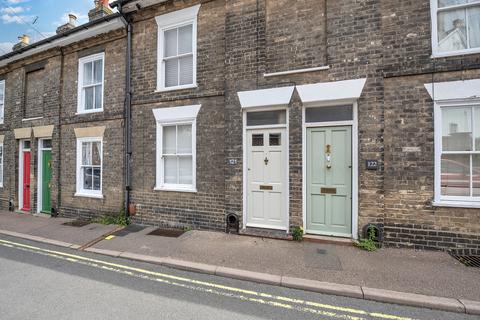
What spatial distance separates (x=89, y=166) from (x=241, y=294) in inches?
282

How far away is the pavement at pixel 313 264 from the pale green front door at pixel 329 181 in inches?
19.7

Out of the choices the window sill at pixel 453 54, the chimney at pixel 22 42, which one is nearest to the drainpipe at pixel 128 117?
the chimney at pixel 22 42

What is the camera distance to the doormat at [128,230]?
646cm

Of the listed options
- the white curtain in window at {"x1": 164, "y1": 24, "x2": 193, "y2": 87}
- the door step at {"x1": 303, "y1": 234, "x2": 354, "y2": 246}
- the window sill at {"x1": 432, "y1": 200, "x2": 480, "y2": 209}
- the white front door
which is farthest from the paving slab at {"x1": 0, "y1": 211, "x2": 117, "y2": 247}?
the window sill at {"x1": 432, "y1": 200, "x2": 480, "y2": 209}

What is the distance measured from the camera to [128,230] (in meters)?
6.78

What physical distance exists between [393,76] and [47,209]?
11732mm

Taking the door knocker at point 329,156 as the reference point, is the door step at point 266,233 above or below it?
below

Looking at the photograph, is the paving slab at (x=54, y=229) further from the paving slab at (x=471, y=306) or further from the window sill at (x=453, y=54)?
the window sill at (x=453, y=54)

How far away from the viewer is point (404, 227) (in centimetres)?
504

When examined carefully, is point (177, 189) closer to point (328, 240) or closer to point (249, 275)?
point (249, 275)

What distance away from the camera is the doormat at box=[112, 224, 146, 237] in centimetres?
646

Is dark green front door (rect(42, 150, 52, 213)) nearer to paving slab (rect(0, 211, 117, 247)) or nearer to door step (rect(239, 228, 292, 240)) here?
paving slab (rect(0, 211, 117, 247))

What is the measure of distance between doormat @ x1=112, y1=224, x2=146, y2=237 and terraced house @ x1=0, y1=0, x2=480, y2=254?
28 cm

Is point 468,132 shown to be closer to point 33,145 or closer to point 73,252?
point 73,252
